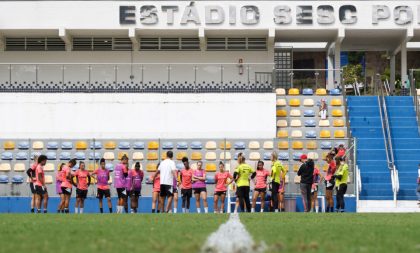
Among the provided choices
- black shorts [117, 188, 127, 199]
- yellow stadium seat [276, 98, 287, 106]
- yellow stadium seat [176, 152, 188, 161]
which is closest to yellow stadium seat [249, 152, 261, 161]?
yellow stadium seat [176, 152, 188, 161]

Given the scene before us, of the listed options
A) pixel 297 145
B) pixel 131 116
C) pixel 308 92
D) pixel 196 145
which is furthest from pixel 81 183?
pixel 308 92

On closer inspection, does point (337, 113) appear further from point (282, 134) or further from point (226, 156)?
point (226, 156)

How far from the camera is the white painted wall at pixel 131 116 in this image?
3512 centimetres

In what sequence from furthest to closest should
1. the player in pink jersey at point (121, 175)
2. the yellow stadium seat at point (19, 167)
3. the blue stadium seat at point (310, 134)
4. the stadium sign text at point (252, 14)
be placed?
the stadium sign text at point (252, 14) < the blue stadium seat at point (310, 134) < the yellow stadium seat at point (19, 167) < the player in pink jersey at point (121, 175)

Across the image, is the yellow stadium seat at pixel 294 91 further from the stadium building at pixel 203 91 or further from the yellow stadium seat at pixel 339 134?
the yellow stadium seat at pixel 339 134

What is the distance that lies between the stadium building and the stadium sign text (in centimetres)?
4

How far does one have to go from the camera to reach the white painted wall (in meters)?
35.1

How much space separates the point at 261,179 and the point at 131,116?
944cm

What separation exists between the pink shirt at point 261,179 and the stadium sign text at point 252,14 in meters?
12.1

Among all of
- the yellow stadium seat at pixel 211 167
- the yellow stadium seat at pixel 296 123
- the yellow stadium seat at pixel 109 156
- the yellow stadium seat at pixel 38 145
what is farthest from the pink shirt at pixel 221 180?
the yellow stadium seat at pixel 38 145

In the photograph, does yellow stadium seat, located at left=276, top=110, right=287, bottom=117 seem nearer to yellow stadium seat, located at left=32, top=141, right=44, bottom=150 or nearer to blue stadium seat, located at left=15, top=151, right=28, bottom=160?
yellow stadium seat, located at left=32, top=141, right=44, bottom=150

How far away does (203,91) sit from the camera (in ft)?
118

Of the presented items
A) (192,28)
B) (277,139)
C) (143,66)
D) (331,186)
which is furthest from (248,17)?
(331,186)

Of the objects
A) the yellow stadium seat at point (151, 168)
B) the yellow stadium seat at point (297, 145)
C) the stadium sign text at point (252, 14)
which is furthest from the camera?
the stadium sign text at point (252, 14)
